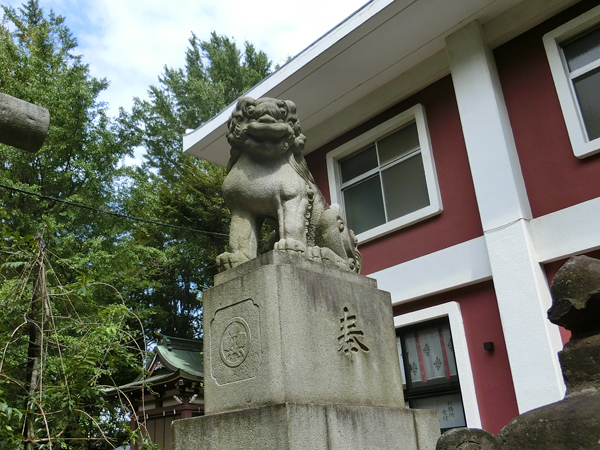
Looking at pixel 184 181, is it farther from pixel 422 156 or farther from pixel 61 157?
pixel 422 156

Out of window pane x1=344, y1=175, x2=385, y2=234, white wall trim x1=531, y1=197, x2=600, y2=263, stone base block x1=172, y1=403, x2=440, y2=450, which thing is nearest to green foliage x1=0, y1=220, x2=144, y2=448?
stone base block x1=172, y1=403, x2=440, y2=450

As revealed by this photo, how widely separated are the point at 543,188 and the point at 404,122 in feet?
8.39

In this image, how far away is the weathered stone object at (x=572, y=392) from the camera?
5.43 feet

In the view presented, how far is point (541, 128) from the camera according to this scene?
6.59 meters

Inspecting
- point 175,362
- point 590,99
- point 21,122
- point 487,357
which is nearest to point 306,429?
point 21,122

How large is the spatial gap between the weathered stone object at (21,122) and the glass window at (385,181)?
6.13 metres

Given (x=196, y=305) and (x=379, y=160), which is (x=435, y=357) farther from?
(x=196, y=305)

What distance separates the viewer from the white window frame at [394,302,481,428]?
620 cm

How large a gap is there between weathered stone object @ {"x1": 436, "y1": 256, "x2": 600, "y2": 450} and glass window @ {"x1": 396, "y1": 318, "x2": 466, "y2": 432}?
5104mm

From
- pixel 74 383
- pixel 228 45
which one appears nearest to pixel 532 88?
pixel 74 383

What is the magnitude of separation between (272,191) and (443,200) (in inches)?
A: 157

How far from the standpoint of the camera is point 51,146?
1292 centimetres

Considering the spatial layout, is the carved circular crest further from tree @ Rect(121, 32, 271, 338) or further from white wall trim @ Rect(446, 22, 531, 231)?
tree @ Rect(121, 32, 271, 338)

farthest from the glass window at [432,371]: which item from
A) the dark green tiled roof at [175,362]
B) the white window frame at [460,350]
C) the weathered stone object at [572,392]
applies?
the dark green tiled roof at [175,362]
